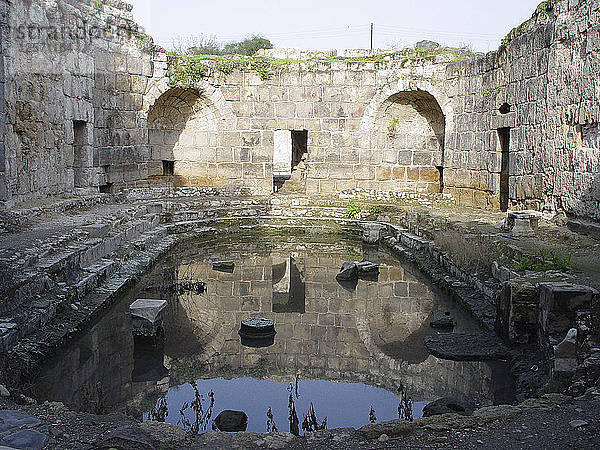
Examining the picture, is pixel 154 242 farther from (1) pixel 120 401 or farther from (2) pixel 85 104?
(1) pixel 120 401

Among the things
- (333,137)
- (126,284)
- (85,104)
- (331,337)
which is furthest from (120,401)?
(333,137)

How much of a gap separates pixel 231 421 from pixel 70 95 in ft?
32.8

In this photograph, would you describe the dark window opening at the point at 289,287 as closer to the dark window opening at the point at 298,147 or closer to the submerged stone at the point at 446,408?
the submerged stone at the point at 446,408

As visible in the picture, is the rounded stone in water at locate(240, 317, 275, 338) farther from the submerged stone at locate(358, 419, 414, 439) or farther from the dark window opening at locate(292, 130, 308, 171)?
the dark window opening at locate(292, 130, 308, 171)

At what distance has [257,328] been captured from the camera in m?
7.04

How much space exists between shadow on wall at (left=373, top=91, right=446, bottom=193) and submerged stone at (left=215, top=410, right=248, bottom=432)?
12.7m

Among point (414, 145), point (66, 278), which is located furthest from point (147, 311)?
point (414, 145)

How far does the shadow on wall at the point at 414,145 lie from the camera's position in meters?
17.0

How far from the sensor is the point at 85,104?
13.5 meters

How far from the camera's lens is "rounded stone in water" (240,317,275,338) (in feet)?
23.1

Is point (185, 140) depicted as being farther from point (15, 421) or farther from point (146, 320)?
point (15, 421)

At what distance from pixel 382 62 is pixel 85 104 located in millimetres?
7715

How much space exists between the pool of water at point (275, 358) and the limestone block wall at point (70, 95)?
380cm

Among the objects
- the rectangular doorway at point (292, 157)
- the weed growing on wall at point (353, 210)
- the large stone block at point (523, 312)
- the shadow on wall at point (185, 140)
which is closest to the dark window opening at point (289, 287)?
the large stone block at point (523, 312)
